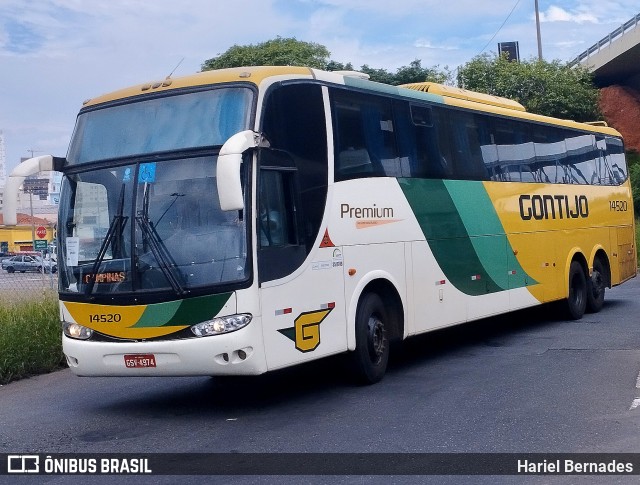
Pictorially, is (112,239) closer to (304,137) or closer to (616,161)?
(304,137)

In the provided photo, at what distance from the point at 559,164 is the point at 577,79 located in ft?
89.8

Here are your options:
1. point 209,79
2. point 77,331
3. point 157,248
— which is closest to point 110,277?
point 157,248

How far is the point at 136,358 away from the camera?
9070 mm

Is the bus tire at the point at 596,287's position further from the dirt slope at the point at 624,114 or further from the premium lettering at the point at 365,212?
the dirt slope at the point at 624,114

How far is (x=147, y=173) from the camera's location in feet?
30.3

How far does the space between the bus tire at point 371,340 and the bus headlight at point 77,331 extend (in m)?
2.87

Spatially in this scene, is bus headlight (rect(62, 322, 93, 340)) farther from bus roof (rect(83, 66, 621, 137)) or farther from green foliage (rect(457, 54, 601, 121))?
green foliage (rect(457, 54, 601, 121))

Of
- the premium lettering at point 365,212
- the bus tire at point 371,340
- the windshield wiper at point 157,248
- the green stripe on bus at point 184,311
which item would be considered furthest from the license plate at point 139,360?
the premium lettering at point 365,212

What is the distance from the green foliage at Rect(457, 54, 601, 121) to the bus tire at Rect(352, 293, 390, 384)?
99.0ft

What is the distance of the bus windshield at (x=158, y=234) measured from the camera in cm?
888

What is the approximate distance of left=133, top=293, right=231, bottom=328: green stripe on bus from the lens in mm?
8797

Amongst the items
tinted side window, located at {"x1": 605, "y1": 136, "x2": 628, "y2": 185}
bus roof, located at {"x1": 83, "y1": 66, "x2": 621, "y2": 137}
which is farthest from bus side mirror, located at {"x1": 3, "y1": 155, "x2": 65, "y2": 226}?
tinted side window, located at {"x1": 605, "y1": 136, "x2": 628, "y2": 185}

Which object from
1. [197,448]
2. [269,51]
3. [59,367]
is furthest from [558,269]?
[269,51]

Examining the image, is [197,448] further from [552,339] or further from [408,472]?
[552,339]
